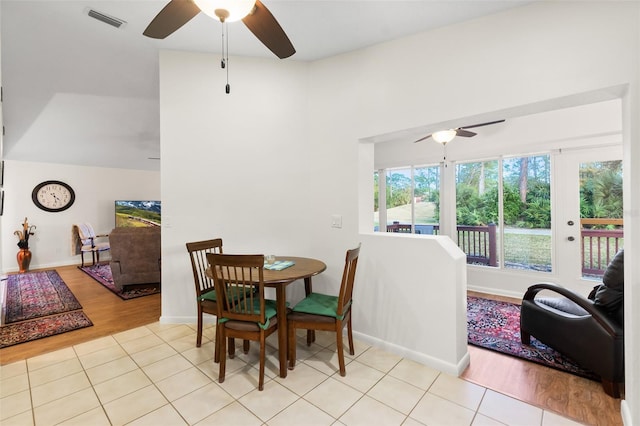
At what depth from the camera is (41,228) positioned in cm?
612

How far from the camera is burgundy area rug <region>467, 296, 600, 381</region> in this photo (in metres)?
2.27

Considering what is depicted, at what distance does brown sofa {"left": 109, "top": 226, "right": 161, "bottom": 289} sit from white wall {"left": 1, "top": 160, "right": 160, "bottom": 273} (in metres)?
3.43

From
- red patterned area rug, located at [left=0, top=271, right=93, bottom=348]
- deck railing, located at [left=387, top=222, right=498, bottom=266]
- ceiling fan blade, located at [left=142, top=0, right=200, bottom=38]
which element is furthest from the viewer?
deck railing, located at [left=387, top=222, right=498, bottom=266]

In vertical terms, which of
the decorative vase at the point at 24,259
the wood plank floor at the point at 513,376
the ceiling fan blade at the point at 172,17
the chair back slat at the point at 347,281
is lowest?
the wood plank floor at the point at 513,376

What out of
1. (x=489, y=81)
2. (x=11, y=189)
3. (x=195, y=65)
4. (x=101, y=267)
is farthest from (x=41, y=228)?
(x=489, y=81)

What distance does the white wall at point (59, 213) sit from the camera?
582cm

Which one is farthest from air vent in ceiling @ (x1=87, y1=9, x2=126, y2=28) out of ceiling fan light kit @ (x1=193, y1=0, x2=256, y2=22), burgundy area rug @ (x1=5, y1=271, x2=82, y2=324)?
burgundy area rug @ (x1=5, y1=271, x2=82, y2=324)

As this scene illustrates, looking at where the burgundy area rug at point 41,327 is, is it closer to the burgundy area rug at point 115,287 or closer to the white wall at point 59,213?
the burgundy area rug at point 115,287

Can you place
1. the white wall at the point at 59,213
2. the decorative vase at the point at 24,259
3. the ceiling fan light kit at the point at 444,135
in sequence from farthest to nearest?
the white wall at the point at 59,213, the decorative vase at the point at 24,259, the ceiling fan light kit at the point at 444,135

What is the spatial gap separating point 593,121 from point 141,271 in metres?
6.37

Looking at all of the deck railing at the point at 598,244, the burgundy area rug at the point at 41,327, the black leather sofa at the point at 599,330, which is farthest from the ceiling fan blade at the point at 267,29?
the deck railing at the point at 598,244

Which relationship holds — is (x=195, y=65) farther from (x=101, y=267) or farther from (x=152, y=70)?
(x=101, y=267)

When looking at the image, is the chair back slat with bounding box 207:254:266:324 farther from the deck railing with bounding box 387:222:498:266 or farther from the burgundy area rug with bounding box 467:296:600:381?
the deck railing with bounding box 387:222:498:266

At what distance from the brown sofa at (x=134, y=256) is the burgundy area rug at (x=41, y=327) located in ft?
→ 2.86
